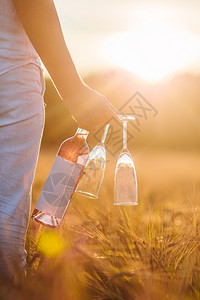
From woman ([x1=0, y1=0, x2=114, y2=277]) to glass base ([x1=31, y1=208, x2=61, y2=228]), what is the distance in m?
0.10

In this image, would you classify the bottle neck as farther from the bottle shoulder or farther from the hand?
the hand

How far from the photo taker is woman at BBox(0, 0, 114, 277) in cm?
100

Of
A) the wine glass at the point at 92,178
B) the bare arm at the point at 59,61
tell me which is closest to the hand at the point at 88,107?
the bare arm at the point at 59,61

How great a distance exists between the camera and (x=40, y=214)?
3.94 feet

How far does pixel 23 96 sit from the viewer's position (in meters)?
1.05

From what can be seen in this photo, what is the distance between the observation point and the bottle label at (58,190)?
1.15 metres

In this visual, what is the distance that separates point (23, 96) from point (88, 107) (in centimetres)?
18

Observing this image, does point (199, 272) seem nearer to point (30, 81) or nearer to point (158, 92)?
point (30, 81)

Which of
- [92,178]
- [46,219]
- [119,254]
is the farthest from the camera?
[92,178]

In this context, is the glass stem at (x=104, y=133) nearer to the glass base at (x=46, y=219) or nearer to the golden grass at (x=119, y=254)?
the golden grass at (x=119, y=254)

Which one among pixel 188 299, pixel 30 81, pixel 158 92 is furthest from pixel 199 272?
pixel 158 92

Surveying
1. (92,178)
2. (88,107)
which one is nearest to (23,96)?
(88,107)

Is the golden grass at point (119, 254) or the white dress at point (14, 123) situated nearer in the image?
the golden grass at point (119, 254)

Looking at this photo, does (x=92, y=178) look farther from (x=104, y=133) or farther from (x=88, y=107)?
(x=88, y=107)
